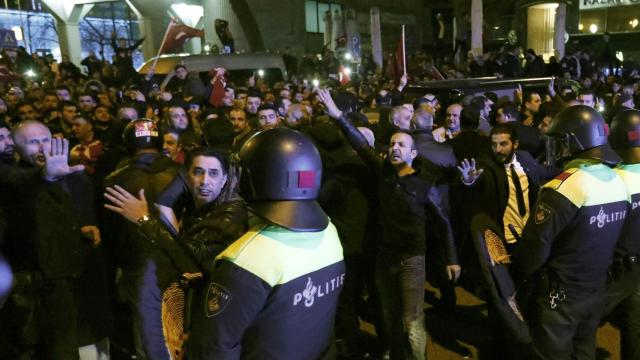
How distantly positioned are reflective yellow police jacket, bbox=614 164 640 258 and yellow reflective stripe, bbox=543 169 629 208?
0.46m

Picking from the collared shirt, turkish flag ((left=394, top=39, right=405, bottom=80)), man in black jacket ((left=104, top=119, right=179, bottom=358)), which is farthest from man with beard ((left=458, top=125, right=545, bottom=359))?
turkish flag ((left=394, top=39, right=405, bottom=80))

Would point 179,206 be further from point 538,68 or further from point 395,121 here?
point 538,68

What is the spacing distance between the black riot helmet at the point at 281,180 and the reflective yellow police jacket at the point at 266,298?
0.05 m

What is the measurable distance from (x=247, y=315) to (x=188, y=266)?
85cm

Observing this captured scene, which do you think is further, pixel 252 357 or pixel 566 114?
pixel 566 114

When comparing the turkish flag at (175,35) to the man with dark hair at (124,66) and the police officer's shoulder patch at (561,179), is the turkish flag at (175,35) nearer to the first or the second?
the man with dark hair at (124,66)

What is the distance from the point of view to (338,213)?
185 inches

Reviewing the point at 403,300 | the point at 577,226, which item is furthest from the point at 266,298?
the point at 403,300

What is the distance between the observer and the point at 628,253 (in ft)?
12.6

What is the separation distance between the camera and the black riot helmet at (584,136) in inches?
133

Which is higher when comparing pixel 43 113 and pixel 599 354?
pixel 43 113

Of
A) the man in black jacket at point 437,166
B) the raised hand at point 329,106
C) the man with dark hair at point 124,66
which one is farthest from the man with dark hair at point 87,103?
the man in black jacket at point 437,166

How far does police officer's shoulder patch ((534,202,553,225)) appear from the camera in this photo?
→ 330 centimetres

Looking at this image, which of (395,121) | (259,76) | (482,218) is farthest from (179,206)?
(259,76)
